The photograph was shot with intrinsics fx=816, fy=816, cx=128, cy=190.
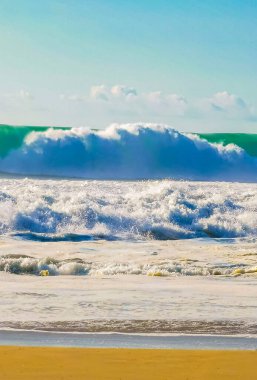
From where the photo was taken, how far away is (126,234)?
22.2m

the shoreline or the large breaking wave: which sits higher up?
the large breaking wave

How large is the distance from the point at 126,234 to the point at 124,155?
23.7 meters

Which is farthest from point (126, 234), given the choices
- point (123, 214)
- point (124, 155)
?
point (124, 155)

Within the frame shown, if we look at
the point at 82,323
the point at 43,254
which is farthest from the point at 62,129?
the point at 82,323

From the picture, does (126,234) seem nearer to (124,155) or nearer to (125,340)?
(125,340)

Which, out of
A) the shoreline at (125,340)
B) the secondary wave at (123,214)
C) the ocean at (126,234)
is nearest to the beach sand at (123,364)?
the shoreline at (125,340)

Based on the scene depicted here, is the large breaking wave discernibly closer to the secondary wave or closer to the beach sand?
the secondary wave

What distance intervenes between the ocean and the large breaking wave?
7 centimetres

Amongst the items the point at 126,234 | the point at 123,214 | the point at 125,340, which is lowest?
the point at 125,340

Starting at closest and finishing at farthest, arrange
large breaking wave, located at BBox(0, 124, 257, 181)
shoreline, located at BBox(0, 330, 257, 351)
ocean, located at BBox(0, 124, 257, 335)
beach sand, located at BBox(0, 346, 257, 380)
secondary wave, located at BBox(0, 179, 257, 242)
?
beach sand, located at BBox(0, 346, 257, 380), shoreline, located at BBox(0, 330, 257, 351), ocean, located at BBox(0, 124, 257, 335), secondary wave, located at BBox(0, 179, 257, 242), large breaking wave, located at BBox(0, 124, 257, 181)

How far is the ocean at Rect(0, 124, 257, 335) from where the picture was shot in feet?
32.9

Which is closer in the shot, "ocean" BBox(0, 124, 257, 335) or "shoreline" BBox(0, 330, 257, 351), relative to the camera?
"shoreline" BBox(0, 330, 257, 351)

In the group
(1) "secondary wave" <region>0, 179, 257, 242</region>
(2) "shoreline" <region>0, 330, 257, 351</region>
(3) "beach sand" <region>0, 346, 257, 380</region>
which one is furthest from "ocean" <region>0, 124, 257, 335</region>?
(3) "beach sand" <region>0, 346, 257, 380</region>

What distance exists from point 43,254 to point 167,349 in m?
9.33
